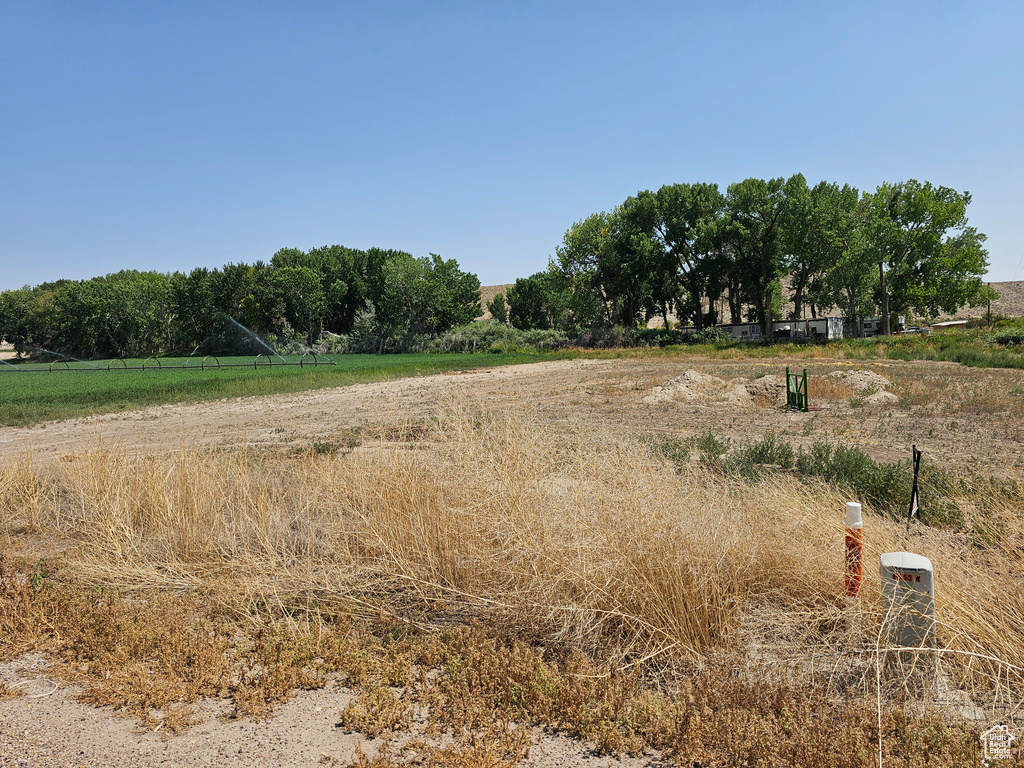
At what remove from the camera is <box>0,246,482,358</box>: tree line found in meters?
82.3

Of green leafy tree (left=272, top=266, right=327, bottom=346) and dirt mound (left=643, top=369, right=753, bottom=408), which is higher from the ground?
green leafy tree (left=272, top=266, right=327, bottom=346)

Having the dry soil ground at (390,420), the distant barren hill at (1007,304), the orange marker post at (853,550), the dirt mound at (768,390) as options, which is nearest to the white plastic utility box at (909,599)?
the orange marker post at (853,550)

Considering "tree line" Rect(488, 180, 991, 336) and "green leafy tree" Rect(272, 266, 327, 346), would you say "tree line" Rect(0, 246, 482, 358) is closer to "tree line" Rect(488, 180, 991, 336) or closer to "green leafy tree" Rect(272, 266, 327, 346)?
"green leafy tree" Rect(272, 266, 327, 346)

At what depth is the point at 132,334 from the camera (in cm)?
9375

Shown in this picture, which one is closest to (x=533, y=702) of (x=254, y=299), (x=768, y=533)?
(x=768, y=533)

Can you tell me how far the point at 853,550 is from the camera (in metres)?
4.17

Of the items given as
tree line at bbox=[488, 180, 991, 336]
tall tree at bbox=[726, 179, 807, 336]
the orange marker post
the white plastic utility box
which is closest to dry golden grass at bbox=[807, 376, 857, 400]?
the orange marker post

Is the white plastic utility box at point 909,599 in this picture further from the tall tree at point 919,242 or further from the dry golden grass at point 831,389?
the tall tree at point 919,242

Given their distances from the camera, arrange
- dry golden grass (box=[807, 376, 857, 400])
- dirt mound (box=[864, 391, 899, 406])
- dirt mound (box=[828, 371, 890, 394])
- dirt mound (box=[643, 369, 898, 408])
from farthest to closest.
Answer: dirt mound (box=[828, 371, 890, 394])
dry golden grass (box=[807, 376, 857, 400])
dirt mound (box=[643, 369, 898, 408])
dirt mound (box=[864, 391, 899, 406])

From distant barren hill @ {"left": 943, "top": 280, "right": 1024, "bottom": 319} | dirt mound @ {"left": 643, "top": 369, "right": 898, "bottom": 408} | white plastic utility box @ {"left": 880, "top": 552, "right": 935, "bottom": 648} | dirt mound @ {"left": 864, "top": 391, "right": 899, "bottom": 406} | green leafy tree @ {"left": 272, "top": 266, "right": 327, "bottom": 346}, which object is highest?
green leafy tree @ {"left": 272, "top": 266, "right": 327, "bottom": 346}

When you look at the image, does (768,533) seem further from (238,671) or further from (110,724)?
(110,724)

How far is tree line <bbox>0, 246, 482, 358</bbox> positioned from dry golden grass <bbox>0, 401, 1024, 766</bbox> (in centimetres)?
7409

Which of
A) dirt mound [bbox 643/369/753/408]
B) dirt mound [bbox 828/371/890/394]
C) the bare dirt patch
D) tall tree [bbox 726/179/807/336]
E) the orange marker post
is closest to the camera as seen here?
the orange marker post

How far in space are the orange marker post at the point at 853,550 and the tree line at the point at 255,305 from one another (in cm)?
7660
